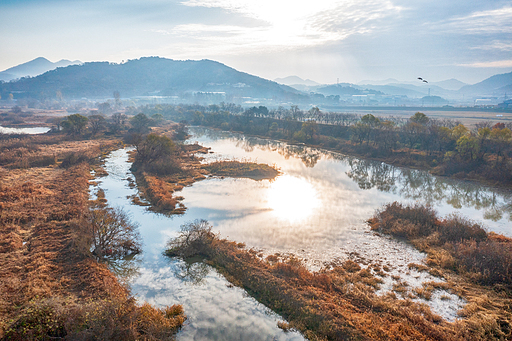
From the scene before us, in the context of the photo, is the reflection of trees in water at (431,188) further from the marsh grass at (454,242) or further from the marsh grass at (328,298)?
the marsh grass at (328,298)

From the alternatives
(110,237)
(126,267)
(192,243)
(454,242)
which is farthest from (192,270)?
(454,242)

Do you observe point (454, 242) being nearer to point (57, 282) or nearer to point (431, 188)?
point (431, 188)

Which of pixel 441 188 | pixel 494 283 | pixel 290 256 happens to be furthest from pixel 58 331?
pixel 441 188

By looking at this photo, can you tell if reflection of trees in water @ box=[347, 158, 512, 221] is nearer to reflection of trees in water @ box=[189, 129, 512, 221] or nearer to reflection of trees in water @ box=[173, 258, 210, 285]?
reflection of trees in water @ box=[189, 129, 512, 221]

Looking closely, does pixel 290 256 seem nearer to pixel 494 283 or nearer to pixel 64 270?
pixel 494 283

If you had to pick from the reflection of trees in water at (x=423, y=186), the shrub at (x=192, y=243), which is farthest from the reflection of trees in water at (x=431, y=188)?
the shrub at (x=192, y=243)

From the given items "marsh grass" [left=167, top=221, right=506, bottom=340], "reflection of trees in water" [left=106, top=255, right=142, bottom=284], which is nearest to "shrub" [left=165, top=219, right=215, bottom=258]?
"marsh grass" [left=167, top=221, right=506, bottom=340]
